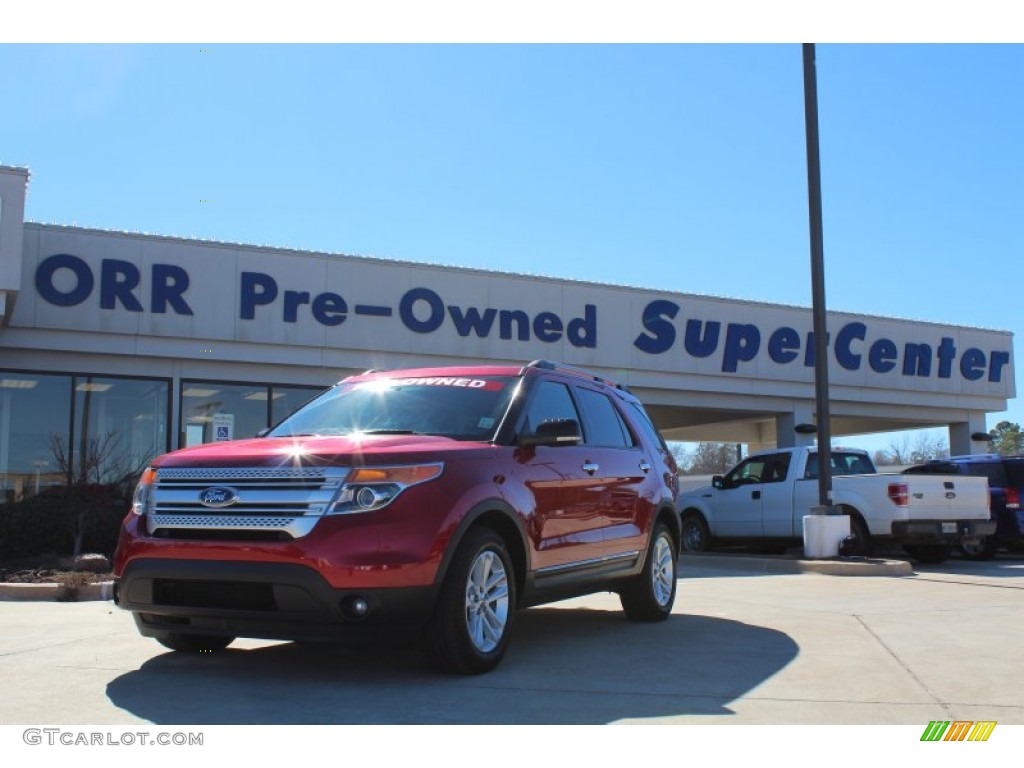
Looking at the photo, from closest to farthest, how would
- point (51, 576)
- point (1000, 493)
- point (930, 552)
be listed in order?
point (51, 576) → point (930, 552) → point (1000, 493)

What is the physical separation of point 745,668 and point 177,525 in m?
3.32

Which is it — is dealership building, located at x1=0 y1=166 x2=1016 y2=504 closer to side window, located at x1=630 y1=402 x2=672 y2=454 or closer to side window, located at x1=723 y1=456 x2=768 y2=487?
side window, located at x1=723 y1=456 x2=768 y2=487

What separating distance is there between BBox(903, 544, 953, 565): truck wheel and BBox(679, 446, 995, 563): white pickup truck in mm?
14

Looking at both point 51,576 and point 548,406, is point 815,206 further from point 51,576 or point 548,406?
point 51,576

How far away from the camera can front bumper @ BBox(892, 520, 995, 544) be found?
46.6 feet

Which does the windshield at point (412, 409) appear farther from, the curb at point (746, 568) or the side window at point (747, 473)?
the side window at point (747, 473)

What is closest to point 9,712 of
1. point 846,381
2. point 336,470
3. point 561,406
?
point 336,470

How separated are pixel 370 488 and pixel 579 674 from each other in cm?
167

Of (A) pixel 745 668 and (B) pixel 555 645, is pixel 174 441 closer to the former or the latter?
(B) pixel 555 645

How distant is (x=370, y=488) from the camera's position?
209 inches

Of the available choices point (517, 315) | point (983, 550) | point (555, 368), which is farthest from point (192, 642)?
point (983, 550)

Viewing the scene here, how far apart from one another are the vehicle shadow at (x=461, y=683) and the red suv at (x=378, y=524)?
0.87 feet

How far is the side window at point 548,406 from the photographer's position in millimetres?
6657

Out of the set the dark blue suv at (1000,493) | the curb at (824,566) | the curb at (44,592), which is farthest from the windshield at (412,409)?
the dark blue suv at (1000,493)
